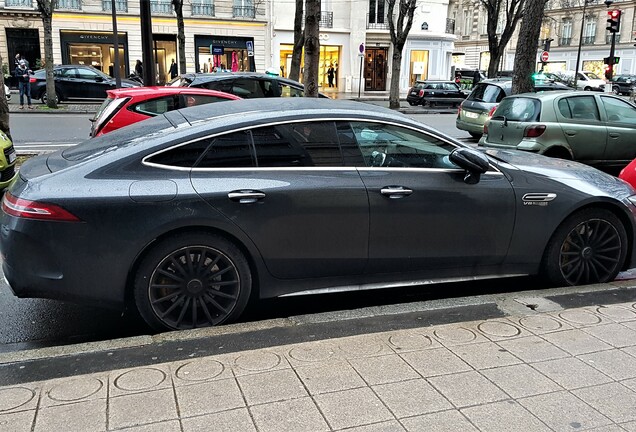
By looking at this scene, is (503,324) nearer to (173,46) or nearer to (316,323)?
(316,323)

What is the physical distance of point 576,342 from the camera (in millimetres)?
3615

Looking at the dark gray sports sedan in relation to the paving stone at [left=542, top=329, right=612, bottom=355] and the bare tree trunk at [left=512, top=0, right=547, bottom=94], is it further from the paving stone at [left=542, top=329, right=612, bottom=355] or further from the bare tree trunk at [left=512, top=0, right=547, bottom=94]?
the bare tree trunk at [left=512, top=0, right=547, bottom=94]

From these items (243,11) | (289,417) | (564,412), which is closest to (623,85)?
(243,11)

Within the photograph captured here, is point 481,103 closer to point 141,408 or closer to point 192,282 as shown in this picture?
point 192,282

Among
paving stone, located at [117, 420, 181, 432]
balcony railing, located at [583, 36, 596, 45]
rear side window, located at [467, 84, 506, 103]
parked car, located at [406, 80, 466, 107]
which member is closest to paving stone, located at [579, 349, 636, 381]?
paving stone, located at [117, 420, 181, 432]

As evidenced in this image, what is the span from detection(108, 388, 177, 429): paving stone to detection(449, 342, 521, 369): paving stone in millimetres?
1658

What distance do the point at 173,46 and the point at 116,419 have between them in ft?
121

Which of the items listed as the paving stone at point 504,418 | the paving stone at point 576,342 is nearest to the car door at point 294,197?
the paving stone at point 576,342

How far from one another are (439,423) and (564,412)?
0.64m

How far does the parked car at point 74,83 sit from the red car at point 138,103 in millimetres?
15801

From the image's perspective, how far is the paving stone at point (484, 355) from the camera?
333cm

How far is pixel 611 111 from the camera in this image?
10.1 meters

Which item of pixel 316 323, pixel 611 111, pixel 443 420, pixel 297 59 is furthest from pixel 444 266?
pixel 297 59

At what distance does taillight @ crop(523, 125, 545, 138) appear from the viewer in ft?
31.7
